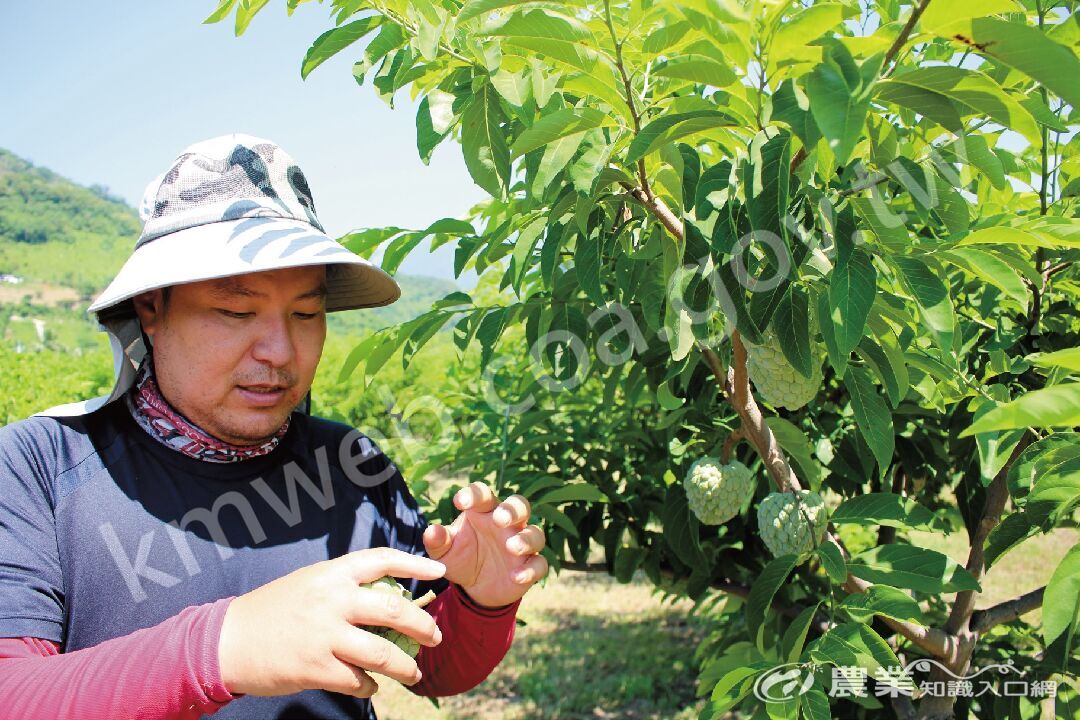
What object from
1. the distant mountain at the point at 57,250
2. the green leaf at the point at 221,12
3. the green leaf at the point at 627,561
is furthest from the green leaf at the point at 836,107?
the distant mountain at the point at 57,250

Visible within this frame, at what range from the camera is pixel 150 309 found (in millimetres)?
1227

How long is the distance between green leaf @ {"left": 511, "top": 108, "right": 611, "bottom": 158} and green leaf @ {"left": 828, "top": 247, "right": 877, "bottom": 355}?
Answer: 0.34m

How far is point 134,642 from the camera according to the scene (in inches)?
31.2

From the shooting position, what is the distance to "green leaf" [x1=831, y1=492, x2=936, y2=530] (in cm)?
137

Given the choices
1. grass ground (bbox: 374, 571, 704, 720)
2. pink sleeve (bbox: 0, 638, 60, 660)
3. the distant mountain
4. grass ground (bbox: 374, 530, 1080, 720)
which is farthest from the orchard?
the distant mountain

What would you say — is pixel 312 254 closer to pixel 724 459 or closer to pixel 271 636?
pixel 271 636

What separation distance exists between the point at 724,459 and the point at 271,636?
0.98 m

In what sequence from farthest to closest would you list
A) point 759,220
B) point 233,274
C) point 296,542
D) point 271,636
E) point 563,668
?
point 563,668 → point 296,542 → point 233,274 → point 759,220 → point 271,636

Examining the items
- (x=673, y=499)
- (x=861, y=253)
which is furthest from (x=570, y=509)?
(x=861, y=253)

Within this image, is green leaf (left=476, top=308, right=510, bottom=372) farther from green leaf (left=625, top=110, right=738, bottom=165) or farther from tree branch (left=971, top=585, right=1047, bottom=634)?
tree branch (left=971, top=585, right=1047, bottom=634)

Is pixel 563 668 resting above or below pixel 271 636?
below

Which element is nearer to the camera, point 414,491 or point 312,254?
point 312,254

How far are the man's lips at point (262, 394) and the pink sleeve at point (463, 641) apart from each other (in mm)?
427

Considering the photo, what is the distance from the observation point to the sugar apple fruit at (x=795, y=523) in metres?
1.32
